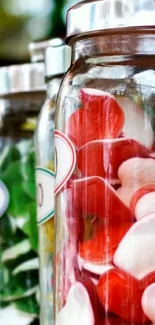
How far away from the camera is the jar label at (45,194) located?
534mm

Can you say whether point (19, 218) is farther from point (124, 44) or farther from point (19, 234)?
point (124, 44)

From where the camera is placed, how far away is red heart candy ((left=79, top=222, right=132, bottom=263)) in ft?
1.30

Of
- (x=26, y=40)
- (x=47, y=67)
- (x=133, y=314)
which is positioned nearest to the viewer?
(x=133, y=314)

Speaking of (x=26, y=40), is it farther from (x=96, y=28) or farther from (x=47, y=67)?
(x=96, y=28)

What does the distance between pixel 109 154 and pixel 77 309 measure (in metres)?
0.09

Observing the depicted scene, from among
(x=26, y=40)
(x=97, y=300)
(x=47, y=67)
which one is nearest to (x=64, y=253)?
(x=97, y=300)

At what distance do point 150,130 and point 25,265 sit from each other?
0.86 ft

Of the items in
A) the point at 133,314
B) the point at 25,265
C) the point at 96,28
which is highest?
the point at 96,28

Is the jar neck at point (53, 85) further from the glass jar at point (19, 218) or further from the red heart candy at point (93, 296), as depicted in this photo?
Result: the red heart candy at point (93, 296)

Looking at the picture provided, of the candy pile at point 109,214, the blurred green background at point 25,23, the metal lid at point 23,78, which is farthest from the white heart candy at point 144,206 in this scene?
the blurred green background at point 25,23

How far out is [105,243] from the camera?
402 mm

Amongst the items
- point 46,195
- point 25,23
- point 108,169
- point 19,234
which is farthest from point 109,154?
point 25,23

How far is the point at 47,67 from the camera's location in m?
0.57

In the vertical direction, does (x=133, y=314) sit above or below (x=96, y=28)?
below
